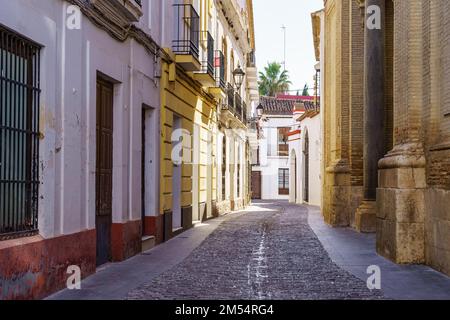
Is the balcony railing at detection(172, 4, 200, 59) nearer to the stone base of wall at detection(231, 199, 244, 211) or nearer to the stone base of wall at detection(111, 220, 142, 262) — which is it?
the stone base of wall at detection(111, 220, 142, 262)

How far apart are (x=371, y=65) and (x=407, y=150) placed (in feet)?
14.1

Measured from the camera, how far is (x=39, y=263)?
21.2ft

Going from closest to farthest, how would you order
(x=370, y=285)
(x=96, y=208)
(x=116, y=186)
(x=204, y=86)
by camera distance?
(x=370, y=285)
(x=96, y=208)
(x=116, y=186)
(x=204, y=86)

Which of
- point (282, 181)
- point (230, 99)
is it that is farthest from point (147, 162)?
point (282, 181)

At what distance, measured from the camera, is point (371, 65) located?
13164 mm

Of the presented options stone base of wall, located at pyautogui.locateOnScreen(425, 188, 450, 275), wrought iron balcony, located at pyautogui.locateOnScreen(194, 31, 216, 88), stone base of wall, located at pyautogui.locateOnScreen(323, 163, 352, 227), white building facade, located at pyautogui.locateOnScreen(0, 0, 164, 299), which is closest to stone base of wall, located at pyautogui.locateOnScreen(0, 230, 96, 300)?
white building facade, located at pyautogui.locateOnScreen(0, 0, 164, 299)

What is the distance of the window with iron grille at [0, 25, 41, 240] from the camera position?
20.0 ft

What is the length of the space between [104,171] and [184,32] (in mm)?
5724

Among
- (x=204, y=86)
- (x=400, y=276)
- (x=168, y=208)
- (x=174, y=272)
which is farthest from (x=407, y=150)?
(x=204, y=86)

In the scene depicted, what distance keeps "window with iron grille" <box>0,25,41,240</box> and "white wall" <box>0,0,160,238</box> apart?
97 millimetres

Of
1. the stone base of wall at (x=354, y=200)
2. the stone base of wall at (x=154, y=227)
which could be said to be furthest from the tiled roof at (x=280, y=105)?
the stone base of wall at (x=154, y=227)

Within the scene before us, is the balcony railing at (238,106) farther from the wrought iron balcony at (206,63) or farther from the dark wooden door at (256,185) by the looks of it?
the dark wooden door at (256,185)

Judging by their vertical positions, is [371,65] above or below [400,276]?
above

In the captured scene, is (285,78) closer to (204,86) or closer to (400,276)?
(204,86)
